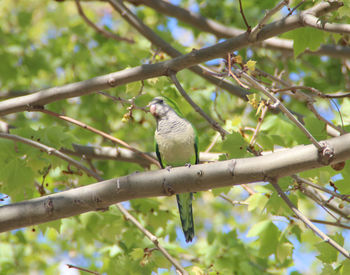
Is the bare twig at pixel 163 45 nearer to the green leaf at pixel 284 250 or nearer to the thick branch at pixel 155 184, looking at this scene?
the green leaf at pixel 284 250

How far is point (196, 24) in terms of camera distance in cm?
519

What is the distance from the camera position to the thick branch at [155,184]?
2254 mm

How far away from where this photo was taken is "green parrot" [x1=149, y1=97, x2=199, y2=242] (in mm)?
3859

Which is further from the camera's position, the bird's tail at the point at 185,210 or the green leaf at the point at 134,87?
the bird's tail at the point at 185,210

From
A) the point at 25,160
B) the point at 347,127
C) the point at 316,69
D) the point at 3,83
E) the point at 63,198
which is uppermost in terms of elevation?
the point at 3,83

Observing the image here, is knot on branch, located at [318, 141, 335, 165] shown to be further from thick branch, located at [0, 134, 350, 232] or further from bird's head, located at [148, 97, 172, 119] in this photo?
bird's head, located at [148, 97, 172, 119]

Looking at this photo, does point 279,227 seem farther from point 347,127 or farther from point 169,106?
point 169,106

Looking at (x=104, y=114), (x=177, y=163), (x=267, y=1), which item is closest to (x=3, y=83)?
(x=104, y=114)

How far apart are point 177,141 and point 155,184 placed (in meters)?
1.39

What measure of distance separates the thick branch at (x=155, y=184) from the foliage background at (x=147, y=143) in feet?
2.32

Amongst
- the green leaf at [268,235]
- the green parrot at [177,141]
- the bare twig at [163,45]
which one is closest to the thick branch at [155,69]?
the green parrot at [177,141]

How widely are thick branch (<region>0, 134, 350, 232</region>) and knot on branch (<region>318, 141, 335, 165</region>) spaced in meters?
0.08

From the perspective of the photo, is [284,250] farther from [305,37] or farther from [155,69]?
[155,69]

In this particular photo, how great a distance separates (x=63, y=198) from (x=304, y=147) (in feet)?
5.09
